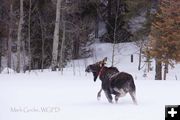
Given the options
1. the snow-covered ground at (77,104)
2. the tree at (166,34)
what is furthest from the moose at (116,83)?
the tree at (166,34)

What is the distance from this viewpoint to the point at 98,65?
34.2ft

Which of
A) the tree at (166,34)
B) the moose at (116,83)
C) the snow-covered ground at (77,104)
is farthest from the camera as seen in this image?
the tree at (166,34)

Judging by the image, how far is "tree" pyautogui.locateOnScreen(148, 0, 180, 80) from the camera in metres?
24.2

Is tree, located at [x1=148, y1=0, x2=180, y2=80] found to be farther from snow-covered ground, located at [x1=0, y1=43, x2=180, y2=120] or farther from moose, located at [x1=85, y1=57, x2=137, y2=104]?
moose, located at [x1=85, y1=57, x2=137, y2=104]

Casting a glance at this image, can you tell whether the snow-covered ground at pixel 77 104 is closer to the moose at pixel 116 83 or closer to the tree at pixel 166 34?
the moose at pixel 116 83

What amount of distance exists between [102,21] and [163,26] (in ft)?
71.7

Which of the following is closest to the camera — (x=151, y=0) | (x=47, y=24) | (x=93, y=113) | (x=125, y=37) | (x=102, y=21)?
(x=93, y=113)

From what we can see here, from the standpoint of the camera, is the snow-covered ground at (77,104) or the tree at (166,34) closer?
the snow-covered ground at (77,104)

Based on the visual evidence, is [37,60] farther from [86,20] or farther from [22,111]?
[22,111]

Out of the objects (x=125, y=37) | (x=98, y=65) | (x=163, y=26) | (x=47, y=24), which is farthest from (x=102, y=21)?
(x=98, y=65)

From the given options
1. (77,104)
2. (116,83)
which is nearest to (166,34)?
(77,104)

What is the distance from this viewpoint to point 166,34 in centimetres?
2466

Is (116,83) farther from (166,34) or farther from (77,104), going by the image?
(166,34)

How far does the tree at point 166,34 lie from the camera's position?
2416 centimetres
